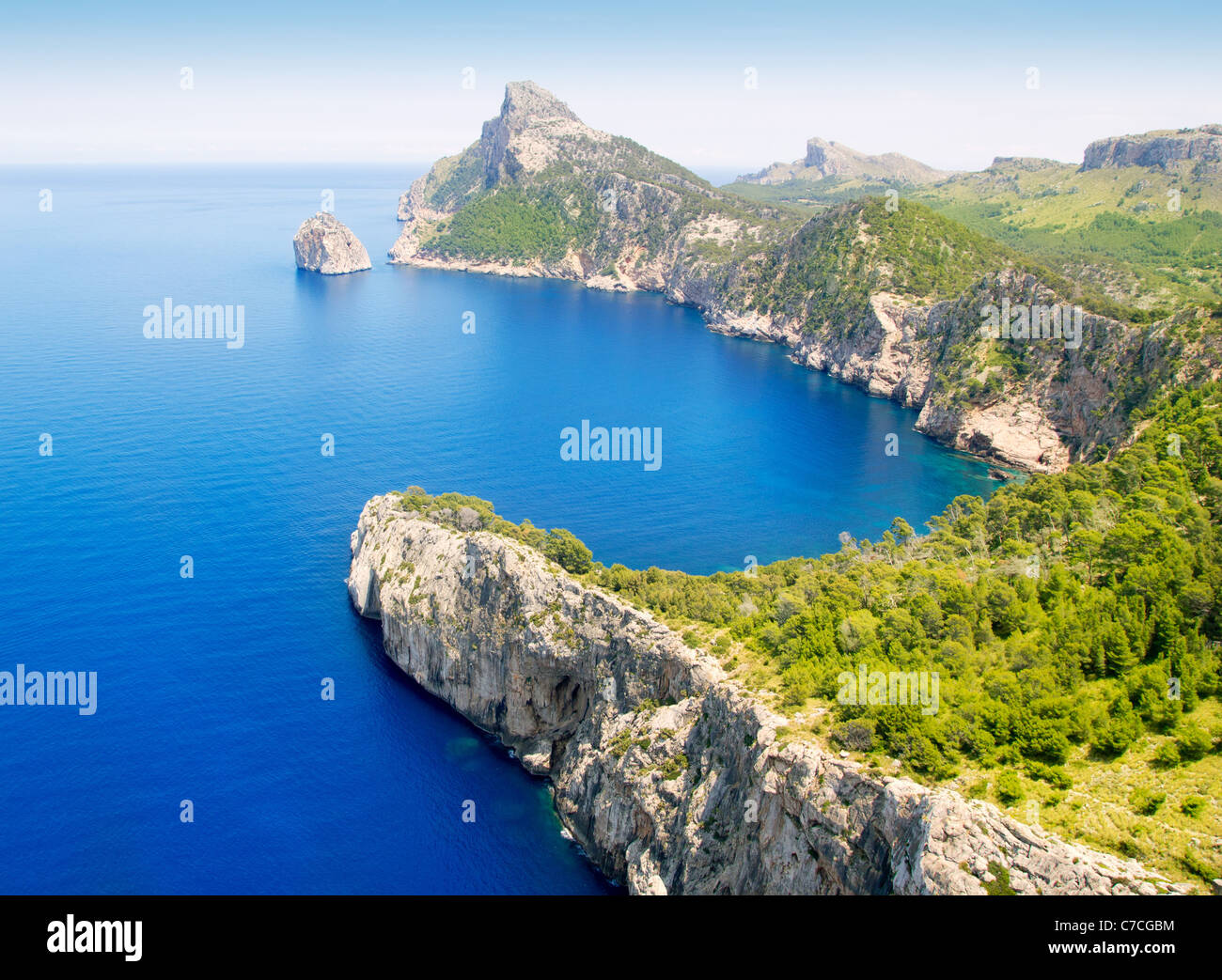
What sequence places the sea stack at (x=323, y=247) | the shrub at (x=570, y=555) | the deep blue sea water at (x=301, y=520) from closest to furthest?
the deep blue sea water at (x=301, y=520)
the shrub at (x=570, y=555)
the sea stack at (x=323, y=247)

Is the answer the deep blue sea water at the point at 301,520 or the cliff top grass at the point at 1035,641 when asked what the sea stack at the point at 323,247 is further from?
the cliff top grass at the point at 1035,641

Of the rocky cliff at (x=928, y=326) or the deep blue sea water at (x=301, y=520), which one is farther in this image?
the rocky cliff at (x=928, y=326)

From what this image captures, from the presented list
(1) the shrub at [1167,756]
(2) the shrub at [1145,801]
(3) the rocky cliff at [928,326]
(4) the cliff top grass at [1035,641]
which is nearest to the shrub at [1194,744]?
(4) the cliff top grass at [1035,641]

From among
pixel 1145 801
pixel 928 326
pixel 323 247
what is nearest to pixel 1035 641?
pixel 1145 801

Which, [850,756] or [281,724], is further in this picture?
[281,724]

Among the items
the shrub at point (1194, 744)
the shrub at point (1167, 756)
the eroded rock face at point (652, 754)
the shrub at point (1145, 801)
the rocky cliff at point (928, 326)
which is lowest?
the eroded rock face at point (652, 754)
